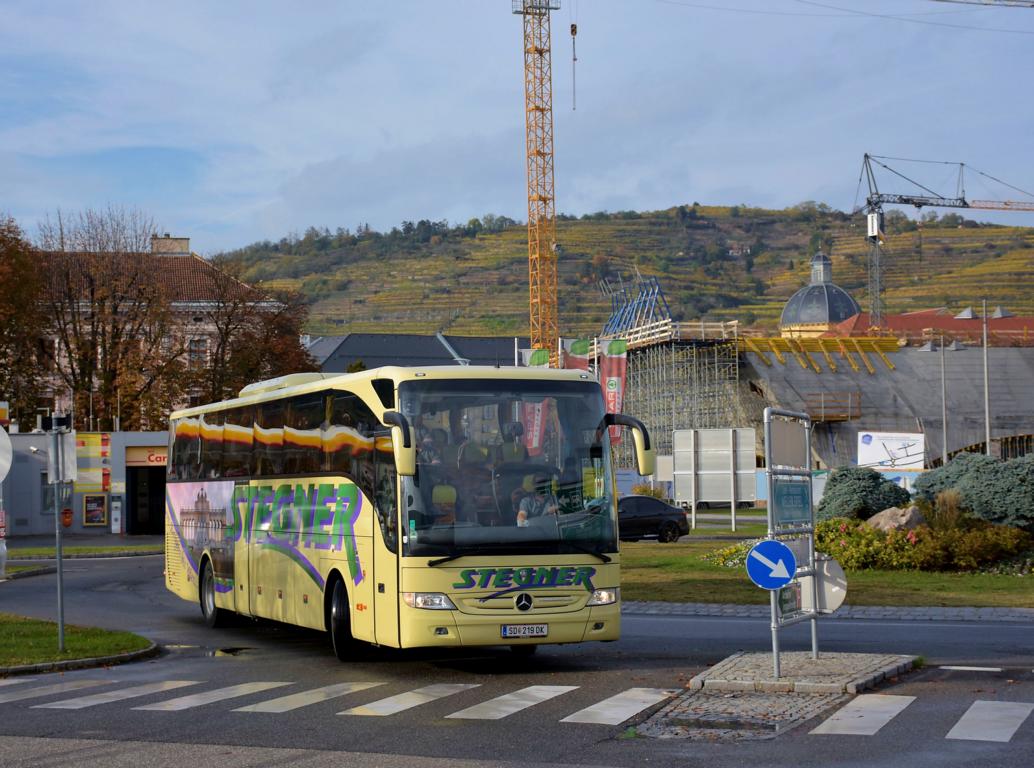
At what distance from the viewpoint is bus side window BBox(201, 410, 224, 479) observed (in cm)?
2077

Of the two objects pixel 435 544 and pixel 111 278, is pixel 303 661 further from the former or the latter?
pixel 111 278

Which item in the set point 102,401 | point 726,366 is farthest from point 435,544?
point 726,366

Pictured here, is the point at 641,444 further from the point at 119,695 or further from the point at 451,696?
the point at 119,695

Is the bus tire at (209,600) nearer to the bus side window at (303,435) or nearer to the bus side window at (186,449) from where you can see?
the bus side window at (186,449)

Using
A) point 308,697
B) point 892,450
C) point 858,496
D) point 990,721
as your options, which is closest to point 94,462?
point 892,450

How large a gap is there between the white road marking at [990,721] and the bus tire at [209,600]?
40.4 feet

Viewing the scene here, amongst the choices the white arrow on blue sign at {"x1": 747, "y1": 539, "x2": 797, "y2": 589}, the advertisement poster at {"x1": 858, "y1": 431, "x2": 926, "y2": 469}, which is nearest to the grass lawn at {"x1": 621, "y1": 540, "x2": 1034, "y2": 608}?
the white arrow on blue sign at {"x1": 747, "y1": 539, "x2": 797, "y2": 589}

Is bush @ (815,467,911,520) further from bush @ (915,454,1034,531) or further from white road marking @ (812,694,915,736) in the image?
white road marking @ (812,694,915,736)

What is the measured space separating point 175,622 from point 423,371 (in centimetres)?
924

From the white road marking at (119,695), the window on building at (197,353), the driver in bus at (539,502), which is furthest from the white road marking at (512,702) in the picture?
the window on building at (197,353)

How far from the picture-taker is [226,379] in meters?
63.8

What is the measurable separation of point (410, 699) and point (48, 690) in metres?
3.84

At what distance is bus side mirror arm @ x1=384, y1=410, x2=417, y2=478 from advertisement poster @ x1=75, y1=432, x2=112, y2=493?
43.7m

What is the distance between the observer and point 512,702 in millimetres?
12203
